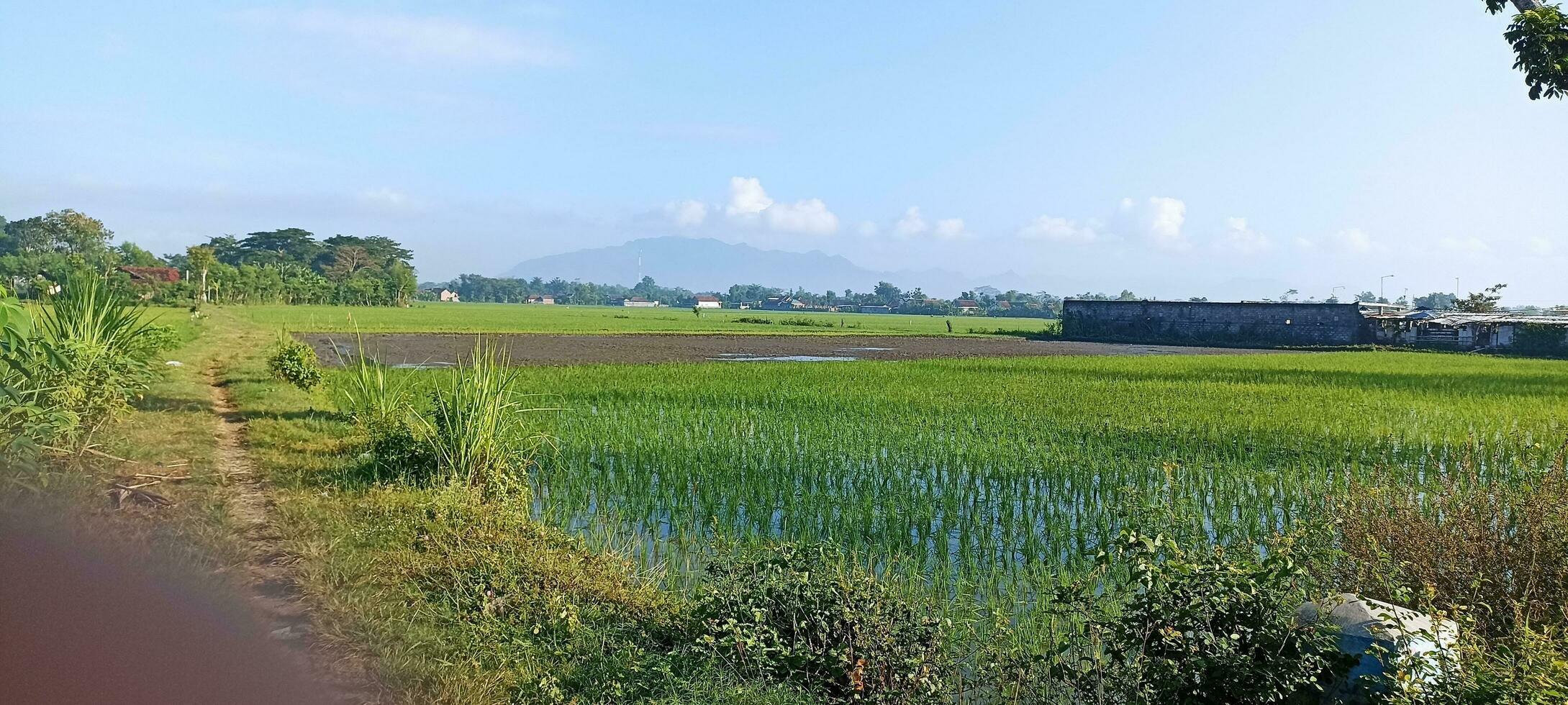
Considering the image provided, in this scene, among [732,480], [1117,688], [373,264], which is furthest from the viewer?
[373,264]

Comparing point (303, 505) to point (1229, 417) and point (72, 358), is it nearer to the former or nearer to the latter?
point (72, 358)

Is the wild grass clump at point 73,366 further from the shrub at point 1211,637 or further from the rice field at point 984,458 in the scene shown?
the shrub at point 1211,637

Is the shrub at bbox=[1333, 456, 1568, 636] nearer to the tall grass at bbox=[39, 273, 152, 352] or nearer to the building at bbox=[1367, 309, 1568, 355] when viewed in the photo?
the tall grass at bbox=[39, 273, 152, 352]

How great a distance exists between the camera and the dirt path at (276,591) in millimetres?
3379

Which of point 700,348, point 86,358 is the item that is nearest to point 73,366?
point 86,358

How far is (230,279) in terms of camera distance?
171ft

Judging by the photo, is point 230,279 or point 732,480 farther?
point 230,279

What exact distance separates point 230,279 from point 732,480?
54.1 meters

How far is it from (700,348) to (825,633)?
27.7 meters

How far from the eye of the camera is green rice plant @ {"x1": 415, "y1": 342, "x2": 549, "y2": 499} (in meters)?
6.73

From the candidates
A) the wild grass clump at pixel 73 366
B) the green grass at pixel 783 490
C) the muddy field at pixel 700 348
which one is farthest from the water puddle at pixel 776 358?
the wild grass clump at pixel 73 366

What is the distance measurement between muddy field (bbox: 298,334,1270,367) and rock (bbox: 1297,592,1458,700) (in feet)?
59.3

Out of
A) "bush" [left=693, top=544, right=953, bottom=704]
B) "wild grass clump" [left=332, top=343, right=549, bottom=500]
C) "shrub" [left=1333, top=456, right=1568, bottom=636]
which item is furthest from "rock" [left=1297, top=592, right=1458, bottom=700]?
"wild grass clump" [left=332, top=343, right=549, bottom=500]

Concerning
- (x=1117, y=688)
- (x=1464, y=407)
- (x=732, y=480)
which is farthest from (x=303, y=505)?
(x=1464, y=407)
